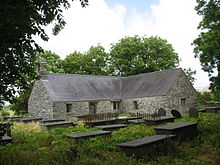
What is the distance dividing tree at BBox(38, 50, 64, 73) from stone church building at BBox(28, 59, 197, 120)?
12.1 meters

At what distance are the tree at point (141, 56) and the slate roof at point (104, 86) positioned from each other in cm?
920

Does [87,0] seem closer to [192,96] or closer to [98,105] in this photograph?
[98,105]

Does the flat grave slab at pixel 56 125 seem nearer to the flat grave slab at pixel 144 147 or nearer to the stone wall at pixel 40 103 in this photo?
the stone wall at pixel 40 103

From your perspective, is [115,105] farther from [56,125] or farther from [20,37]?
[20,37]

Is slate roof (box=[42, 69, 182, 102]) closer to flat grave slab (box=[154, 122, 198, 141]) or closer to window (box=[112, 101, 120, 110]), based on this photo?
window (box=[112, 101, 120, 110])

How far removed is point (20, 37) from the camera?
4.89 m

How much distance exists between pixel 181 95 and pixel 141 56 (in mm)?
17092

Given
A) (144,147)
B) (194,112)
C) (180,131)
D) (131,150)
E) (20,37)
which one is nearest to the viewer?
(20,37)

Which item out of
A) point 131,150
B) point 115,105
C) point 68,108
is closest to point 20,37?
point 131,150

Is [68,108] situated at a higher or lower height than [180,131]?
higher

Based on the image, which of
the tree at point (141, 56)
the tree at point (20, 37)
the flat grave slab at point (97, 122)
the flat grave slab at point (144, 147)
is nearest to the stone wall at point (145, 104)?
the flat grave slab at point (97, 122)

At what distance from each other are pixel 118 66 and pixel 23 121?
24.4 metres

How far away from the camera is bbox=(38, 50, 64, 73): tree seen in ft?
128

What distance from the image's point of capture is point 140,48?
1603 inches
